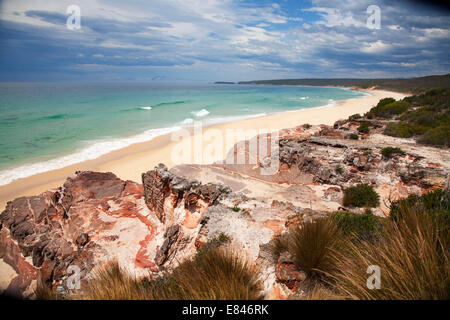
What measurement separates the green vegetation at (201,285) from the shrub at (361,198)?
6.33 m

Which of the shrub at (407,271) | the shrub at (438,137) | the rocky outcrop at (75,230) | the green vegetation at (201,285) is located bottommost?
the rocky outcrop at (75,230)

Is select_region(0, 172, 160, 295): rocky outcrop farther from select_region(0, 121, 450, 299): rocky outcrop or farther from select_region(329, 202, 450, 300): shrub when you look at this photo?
select_region(329, 202, 450, 300): shrub

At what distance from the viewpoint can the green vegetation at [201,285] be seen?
2211 mm

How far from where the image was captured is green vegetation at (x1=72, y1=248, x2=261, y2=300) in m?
2.21

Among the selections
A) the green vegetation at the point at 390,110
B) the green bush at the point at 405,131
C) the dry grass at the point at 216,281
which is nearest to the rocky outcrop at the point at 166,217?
the dry grass at the point at 216,281

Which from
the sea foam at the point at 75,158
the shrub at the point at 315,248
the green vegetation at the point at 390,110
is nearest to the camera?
the shrub at the point at 315,248

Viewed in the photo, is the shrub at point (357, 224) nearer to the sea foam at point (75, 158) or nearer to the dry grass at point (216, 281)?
the dry grass at point (216, 281)

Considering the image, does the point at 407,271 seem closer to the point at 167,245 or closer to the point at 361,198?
the point at 167,245

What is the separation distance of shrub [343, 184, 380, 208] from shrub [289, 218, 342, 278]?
5293 mm
